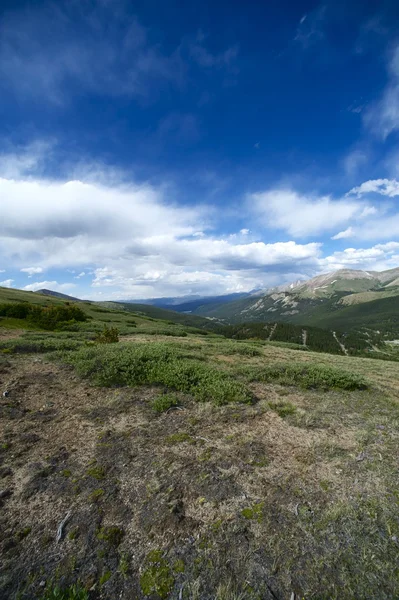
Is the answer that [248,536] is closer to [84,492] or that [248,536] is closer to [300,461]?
[300,461]

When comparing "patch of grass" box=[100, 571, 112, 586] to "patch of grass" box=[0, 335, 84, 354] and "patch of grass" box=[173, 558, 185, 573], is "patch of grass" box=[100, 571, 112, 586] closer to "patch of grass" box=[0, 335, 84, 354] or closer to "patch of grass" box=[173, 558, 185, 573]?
"patch of grass" box=[173, 558, 185, 573]

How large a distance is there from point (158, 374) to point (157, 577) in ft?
29.0

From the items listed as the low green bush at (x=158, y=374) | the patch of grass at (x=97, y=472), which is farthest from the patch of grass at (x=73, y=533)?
the low green bush at (x=158, y=374)

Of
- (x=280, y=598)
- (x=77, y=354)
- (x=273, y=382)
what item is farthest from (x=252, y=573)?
(x=77, y=354)

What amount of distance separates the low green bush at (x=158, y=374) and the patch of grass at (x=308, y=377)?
2226 millimetres

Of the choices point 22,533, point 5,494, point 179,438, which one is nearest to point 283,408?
point 179,438

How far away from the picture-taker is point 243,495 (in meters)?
6.12

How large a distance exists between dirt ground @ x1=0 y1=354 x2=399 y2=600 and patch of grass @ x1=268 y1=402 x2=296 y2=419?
1.13 feet

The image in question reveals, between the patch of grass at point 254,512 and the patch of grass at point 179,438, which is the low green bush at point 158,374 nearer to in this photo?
the patch of grass at point 179,438

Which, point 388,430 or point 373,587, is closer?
point 373,587

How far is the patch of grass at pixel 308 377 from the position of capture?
13594 mm

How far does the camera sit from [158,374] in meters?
13.1

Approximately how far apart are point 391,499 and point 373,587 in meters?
2.34

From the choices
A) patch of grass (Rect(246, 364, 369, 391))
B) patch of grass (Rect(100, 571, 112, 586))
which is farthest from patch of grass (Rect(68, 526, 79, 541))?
patch of grass (Rect(246, 364, 369, 391))
